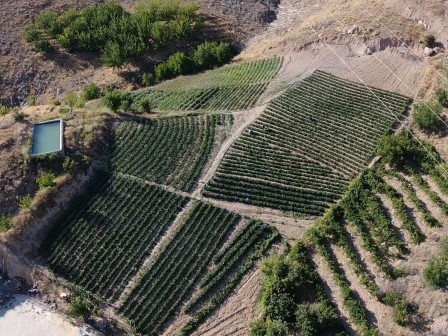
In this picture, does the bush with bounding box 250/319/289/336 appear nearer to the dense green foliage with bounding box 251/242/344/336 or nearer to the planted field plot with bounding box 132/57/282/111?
the dense green foliage with bounding box 251/242/344/336

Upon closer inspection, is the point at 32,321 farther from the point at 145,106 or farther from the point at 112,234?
the point at 145,106

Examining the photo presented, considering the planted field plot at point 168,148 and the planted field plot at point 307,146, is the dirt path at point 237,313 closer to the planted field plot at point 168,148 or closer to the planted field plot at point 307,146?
the planted field plot at point 307,146

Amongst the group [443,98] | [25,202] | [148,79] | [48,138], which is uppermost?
[443,98]

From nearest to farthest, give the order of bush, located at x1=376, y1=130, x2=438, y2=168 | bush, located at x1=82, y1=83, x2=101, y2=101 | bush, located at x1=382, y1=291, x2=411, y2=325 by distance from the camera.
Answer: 1. bush, located at x1=382, y1=291, x2=411, y2=325
2. bush, located at x1=376, y1=130, x2=438, y2=168
3. bush, located at x1=82, y1=83, x2=101, y2=101

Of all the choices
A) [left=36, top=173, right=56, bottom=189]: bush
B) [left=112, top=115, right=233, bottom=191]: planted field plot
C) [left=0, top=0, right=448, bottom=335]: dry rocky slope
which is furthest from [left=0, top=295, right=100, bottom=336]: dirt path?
[left=112, top=115, right=233, bottom=191]: planted field plot

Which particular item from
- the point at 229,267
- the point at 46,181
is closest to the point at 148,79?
the point at 46,181

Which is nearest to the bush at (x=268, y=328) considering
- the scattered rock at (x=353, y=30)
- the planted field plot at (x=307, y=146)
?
the planted field plot at (x=307, y=146)
